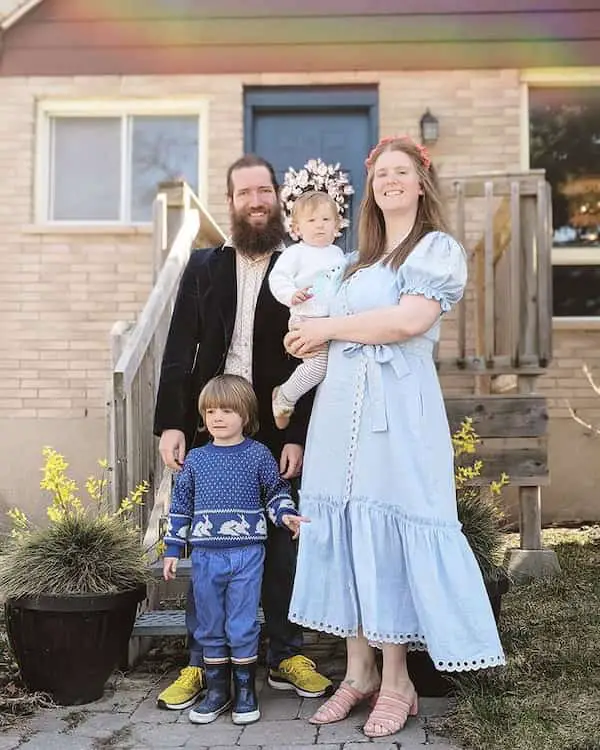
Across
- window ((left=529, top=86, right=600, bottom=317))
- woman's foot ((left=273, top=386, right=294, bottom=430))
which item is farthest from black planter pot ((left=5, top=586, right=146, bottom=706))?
window ((left=529, top=86, right=600, bottom=317))

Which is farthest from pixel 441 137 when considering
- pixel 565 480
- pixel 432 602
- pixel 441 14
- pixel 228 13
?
pixel 432 602

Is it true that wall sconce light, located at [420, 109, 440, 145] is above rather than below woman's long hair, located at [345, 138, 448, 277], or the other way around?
above

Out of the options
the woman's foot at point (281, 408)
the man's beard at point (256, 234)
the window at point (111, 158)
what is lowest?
the woman's foot at point (281, 408)

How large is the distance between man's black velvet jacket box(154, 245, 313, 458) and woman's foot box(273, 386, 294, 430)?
8 cm

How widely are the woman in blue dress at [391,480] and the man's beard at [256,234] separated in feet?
1.54

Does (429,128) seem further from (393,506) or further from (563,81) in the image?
(393,506)

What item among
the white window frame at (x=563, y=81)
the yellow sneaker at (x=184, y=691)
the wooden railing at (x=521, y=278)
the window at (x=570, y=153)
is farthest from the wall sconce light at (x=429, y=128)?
the yellow sneaker at (x=184, y=691)

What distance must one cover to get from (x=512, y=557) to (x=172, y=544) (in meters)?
2.53

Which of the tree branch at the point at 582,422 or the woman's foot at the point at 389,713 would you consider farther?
the tree branch at the point at 582,422

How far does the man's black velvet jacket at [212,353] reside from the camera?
334cm

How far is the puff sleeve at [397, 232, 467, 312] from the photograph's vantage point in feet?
9.50

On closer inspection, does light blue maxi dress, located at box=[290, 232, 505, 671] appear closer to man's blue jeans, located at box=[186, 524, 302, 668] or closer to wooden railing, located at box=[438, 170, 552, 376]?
man's blue jeans, located at box=[186, 524, 302, 668]

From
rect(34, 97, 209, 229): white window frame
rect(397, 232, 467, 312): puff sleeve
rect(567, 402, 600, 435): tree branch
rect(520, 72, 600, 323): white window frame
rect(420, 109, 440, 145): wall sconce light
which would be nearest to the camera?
rect(397, 232, 467, 312): puff sleeve

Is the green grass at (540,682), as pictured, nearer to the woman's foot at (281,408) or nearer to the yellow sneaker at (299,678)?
the yellow sneaker at (299,678)
